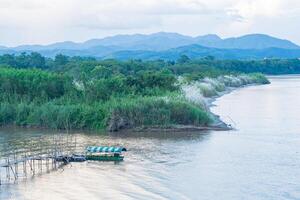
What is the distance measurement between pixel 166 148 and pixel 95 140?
5599 mm

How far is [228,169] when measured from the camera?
31000mm

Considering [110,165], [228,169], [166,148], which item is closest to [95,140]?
[166,148]

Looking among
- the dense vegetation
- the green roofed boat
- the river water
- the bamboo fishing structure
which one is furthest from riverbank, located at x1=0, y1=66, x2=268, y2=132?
the green roofed boat

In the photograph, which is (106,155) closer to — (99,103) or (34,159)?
(34,159)

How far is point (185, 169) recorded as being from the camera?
3098cm

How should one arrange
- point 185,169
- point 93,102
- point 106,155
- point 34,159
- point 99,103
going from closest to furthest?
point 185,169 → point 34,159 → point 106,155 → point 99,103 → point 93,102

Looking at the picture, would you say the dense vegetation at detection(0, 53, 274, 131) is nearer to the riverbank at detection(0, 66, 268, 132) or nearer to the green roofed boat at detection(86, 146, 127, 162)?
the riverbank at detection(0, 66, 268, 132)

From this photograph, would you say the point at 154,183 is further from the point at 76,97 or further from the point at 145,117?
the point at 76,97

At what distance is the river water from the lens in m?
26.0

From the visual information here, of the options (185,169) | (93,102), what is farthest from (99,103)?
(185,169)

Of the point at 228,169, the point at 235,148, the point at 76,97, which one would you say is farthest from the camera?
the point at 76,97

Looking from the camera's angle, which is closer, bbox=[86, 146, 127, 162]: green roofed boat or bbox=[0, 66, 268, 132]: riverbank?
bbox=[86, 146, 127, 162]: green roofed boat

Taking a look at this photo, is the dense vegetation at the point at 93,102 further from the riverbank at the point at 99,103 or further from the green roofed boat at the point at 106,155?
the green roofed boat at the point at 106,155

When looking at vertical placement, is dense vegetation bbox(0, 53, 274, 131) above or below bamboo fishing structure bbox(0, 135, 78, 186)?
above
